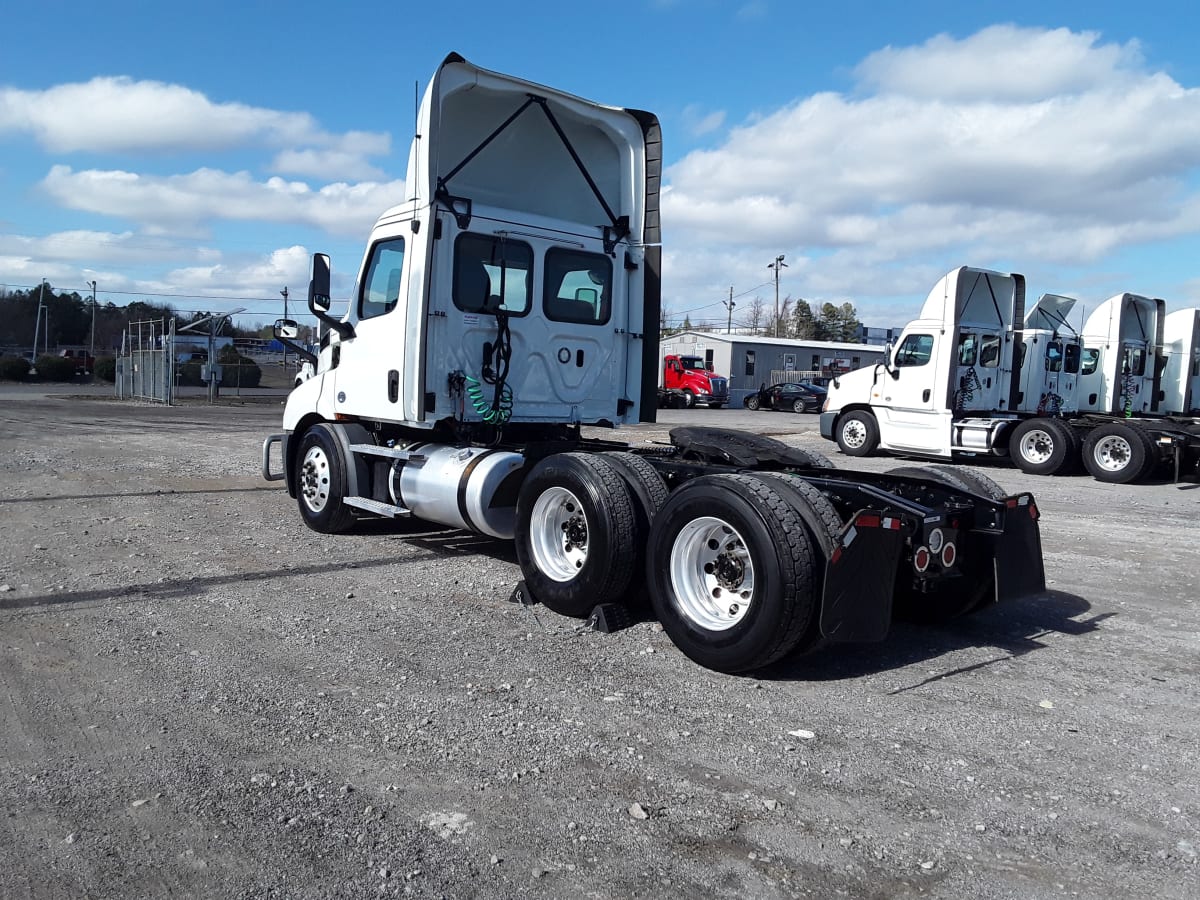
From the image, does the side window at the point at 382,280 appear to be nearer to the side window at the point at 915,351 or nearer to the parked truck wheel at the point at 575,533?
the parked truck wheel at the point at 575,533

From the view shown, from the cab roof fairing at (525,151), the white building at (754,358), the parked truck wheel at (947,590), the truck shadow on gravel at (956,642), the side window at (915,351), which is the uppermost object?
the white building at (754,358)

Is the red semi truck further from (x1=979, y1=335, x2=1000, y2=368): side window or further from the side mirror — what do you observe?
the side mirror

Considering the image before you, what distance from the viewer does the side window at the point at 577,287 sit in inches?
333

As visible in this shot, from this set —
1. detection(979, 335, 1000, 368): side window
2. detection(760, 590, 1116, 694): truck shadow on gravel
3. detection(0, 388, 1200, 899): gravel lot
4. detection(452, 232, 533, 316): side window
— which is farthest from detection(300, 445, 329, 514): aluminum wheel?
detection(979, 335, 1000, 368): side window

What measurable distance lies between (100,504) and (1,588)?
4052 millimetres

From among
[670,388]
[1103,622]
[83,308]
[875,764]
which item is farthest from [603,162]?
[83,308]

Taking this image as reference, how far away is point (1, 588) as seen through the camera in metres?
6.69

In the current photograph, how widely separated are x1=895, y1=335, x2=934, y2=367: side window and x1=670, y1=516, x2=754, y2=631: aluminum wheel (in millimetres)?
14024

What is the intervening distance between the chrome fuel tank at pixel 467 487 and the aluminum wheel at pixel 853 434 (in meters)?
13.0

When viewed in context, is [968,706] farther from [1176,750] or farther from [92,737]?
[92,737]

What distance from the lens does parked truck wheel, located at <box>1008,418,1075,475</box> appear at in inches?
649

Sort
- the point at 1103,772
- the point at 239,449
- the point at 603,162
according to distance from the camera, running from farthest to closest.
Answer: the point at 239,449 → the point at 603,162 → the point at 1103,772

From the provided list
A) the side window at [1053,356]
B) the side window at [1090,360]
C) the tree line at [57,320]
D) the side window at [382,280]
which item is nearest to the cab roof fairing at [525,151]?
the side window at [382,280]

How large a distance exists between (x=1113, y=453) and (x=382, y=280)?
12.9m
